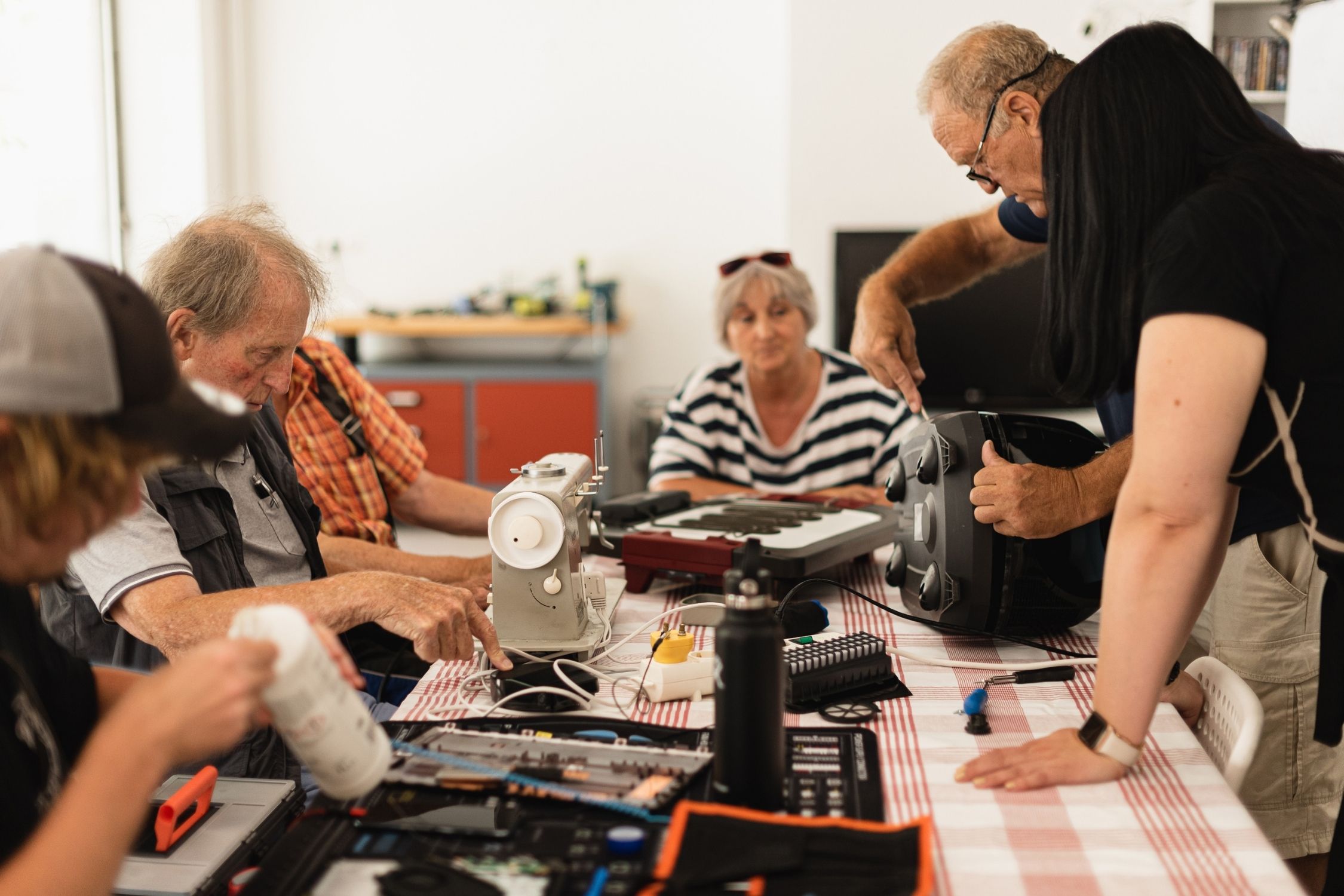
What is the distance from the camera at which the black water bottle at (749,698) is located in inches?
37.8

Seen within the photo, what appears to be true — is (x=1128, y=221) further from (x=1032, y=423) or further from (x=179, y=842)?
(x=179, y=842)

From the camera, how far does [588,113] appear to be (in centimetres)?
473

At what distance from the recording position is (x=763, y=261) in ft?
9.33

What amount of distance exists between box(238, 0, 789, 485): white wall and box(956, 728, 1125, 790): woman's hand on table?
3.73m

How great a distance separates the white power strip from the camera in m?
1.31

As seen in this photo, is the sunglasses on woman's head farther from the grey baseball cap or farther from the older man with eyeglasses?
the grey baseball cap

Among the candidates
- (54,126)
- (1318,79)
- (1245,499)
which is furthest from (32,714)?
(54,126)

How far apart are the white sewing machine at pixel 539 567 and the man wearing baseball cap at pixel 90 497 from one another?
0.51 metres

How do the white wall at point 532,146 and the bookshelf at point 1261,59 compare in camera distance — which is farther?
the white wall at point 532,146

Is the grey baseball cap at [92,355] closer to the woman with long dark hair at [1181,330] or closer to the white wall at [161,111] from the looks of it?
the woman with long dark hair at [1181,330]

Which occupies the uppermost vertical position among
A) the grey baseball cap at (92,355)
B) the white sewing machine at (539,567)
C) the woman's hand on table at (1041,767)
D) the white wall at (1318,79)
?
the white wall at (1318,79)

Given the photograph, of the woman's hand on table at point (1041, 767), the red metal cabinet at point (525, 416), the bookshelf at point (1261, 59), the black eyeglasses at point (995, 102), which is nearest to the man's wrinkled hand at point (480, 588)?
the woman's hand on table at point (1041, 767)

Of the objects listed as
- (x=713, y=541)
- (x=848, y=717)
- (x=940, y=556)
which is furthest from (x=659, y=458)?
(x=848, y=717)

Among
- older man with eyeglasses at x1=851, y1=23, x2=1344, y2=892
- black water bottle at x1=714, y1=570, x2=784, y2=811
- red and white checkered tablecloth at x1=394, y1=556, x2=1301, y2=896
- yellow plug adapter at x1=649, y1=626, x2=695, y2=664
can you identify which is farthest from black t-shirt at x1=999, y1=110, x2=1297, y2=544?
black water bottle at x1=714, y1=570, x2=784, y2=811
